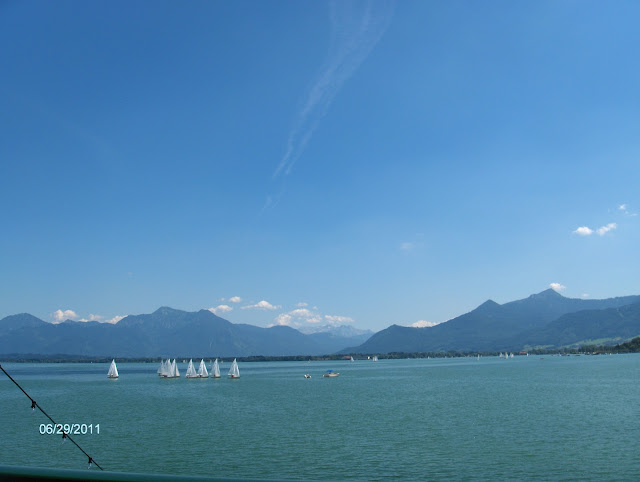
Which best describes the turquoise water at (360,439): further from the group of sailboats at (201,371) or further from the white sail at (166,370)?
the white sail at (166,370)

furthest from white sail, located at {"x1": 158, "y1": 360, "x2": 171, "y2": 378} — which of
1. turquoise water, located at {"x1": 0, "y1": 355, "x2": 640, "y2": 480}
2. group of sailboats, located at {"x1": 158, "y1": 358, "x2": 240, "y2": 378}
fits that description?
turquoise water, located at {"x1": 0, "y1": 355, "x2": 640, "y2": 480}

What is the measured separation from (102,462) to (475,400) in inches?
2090

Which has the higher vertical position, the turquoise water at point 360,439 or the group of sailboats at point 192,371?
the group of sailboats at point 192,371

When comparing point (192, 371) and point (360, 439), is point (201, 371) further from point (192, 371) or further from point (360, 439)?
point (360, 439)

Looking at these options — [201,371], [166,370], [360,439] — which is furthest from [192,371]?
[360,439]

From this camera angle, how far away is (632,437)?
41312 mm

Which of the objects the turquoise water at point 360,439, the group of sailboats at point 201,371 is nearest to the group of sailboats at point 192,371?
the group of sailboats at point 201,371

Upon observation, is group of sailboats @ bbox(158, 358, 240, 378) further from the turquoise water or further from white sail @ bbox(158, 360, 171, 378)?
the turquoise water

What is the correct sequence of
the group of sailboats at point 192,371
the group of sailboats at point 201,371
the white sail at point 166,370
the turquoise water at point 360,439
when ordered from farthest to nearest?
the white sail at point 166,370
the group of sailboats at point 192,371
the group of sailboats at point 201,371
the turquoise water at point 360,439

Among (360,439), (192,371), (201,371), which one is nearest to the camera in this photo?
(360,439)

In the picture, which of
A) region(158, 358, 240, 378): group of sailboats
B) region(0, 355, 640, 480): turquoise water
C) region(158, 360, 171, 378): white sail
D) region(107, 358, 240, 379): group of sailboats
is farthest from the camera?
region(158, 360, 171, 378): white sail

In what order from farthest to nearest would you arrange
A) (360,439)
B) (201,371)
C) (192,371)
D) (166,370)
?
(166,370)
(201,371)
(192,371)
(360,439)

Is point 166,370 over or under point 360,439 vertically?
over

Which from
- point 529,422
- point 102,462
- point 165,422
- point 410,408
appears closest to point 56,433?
point 165,422
